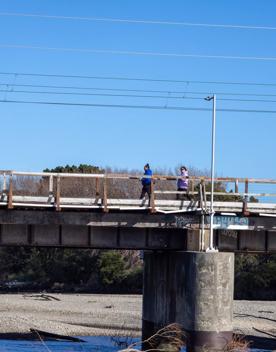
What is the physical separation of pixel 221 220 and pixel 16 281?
183ft

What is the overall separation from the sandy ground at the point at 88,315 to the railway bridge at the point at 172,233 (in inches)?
381

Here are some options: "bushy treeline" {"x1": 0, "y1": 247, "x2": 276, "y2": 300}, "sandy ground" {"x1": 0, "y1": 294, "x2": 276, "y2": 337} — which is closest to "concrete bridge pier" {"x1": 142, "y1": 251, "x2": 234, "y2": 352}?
"sandy ground" {"x1": 0, "y1": 294, "x2": 276, "y2": 337}

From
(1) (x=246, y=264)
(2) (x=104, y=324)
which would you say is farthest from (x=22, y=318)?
(1) (x=246, y=264)

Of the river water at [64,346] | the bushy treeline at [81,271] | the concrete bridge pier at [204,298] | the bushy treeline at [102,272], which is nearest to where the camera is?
the concrete bridge pier at [204,298]

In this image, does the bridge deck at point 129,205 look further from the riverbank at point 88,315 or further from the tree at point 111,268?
the tree at point 111,268

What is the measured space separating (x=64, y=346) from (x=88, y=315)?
54.3 ft

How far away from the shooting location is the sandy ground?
4781 cm

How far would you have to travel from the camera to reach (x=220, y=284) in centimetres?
3369

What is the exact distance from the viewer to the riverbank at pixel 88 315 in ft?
155

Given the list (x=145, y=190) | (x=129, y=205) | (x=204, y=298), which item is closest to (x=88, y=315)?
(x=145, y=190)

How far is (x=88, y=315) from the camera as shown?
187 ft

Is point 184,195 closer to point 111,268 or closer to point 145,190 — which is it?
point 145,190

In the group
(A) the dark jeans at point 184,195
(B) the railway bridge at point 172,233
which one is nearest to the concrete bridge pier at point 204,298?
(B) the railway bridge at point 172,233

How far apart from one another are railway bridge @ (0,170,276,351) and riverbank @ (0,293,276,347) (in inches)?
374
